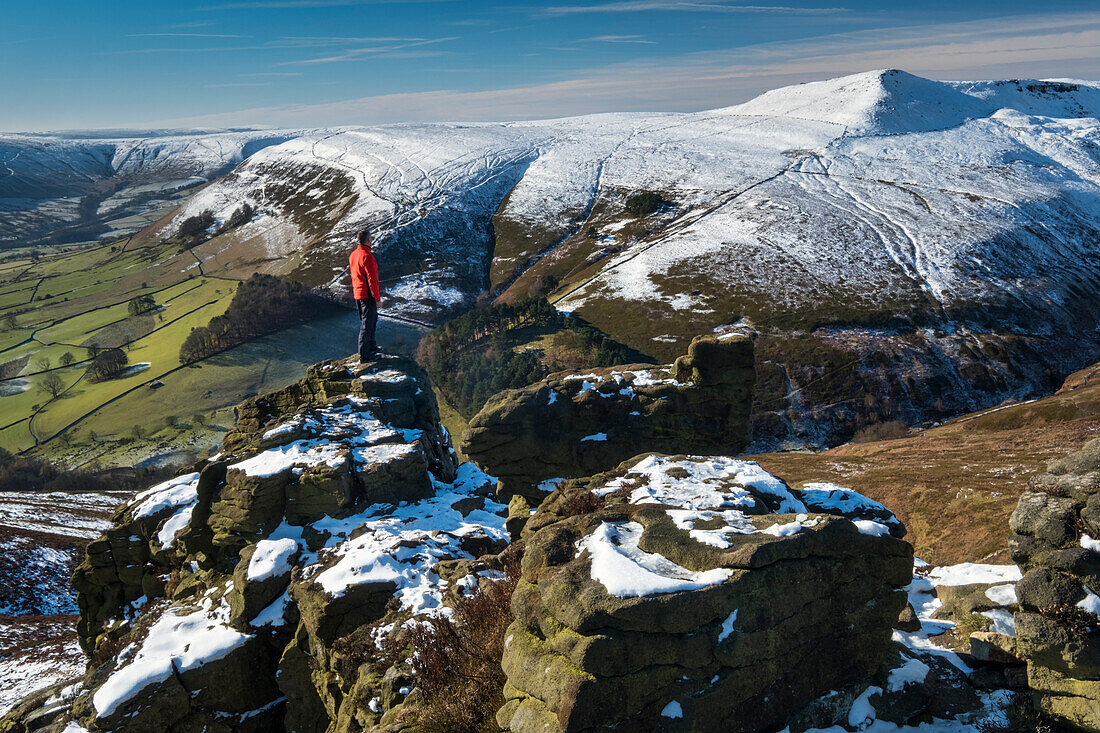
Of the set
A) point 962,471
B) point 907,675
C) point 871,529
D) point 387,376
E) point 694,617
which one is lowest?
point 962,471

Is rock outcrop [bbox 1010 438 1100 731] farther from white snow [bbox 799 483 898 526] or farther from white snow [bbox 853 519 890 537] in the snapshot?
white snow [bbox 799 483 898 526]

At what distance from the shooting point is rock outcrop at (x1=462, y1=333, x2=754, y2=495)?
36.3 m

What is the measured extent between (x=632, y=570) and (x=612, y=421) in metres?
23.8

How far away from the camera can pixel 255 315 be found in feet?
475

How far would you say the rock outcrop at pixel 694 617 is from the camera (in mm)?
12266

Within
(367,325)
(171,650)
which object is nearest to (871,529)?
(171,650)

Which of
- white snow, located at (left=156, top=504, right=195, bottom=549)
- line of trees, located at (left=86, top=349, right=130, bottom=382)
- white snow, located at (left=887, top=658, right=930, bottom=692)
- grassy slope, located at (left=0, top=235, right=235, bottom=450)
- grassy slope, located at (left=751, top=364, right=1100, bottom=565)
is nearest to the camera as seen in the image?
white snow, located at (left=887, top=658, right=930, bottom=692)

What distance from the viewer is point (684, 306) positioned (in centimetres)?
13925

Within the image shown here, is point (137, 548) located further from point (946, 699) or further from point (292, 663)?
point (946, 699)

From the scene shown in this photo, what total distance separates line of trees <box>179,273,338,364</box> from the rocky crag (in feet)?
385

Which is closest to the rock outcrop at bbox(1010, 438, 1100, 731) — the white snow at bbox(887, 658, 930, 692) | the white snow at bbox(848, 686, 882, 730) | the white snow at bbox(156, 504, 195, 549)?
the white snow at bbox(887, 658, 930, 692)

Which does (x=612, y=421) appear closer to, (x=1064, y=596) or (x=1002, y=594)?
(x=1002, y=594)

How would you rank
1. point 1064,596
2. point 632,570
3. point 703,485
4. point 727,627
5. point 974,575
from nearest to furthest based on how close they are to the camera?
point 727,627 → point 632,570 → point 1064,596 → point 703,485 → point 974,575

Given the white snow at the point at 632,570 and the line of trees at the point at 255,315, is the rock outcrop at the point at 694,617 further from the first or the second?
the line of trees at the point at 255,315
